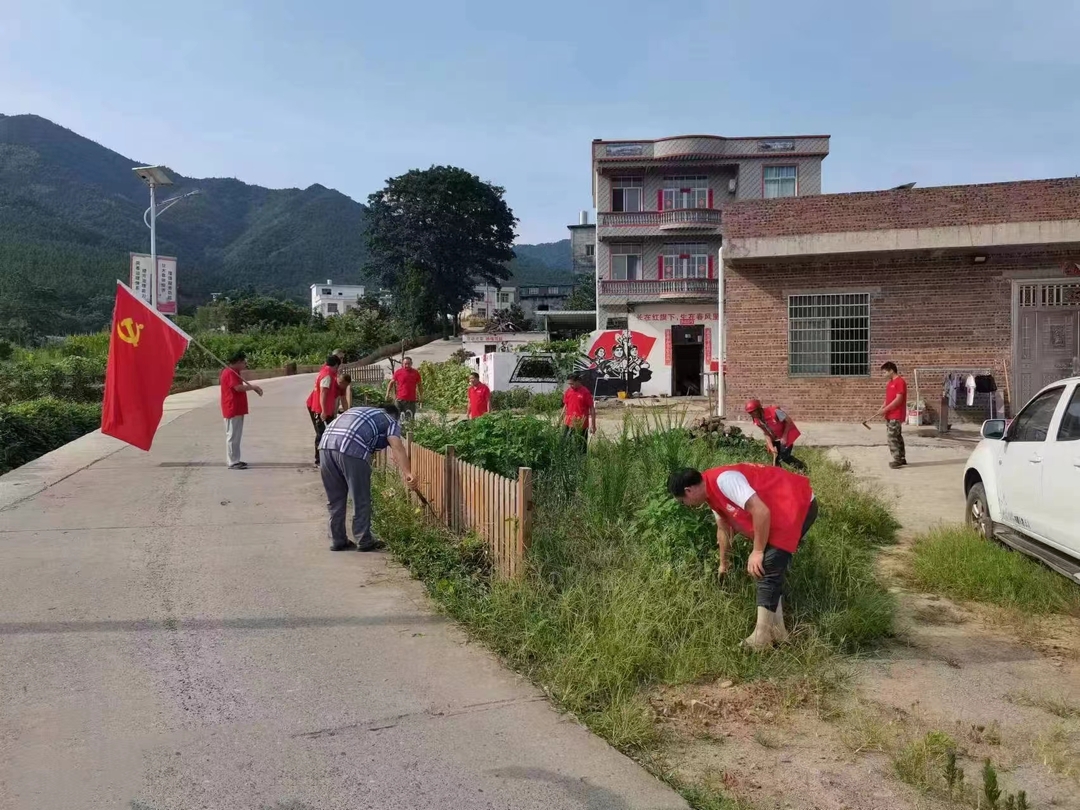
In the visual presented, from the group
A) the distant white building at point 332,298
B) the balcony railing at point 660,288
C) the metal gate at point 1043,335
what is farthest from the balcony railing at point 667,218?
the distant white building at point 332,298

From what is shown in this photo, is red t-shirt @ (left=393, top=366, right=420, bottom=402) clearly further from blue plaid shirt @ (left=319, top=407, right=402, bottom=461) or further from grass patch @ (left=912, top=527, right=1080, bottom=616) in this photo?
grass patch @ (left=912, top=527, right=1080, bottom=616)

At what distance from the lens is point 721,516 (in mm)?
4938

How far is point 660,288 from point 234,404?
28.6 m

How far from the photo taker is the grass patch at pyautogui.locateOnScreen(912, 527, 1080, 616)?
5.61m

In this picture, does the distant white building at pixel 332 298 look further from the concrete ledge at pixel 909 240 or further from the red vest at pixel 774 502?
the red vest at pixel 774 502

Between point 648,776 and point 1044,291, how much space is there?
582 inches

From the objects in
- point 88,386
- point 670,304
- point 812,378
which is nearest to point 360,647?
point 812,378

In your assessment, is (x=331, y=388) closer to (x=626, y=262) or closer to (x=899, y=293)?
(x=899, y=293)

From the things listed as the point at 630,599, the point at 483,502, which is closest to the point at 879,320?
the point at 483,502

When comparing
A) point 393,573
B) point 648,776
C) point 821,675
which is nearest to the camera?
point 648,776

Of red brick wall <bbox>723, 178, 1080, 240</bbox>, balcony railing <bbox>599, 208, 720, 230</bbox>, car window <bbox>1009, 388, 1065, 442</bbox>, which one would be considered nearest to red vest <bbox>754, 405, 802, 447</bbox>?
car window <bbox>1009, 388, 1065, 442</bbox>

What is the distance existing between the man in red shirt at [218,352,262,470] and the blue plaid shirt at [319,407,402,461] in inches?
186

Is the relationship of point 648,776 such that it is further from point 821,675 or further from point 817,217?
point 817,217

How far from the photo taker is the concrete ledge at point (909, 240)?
14219mm
